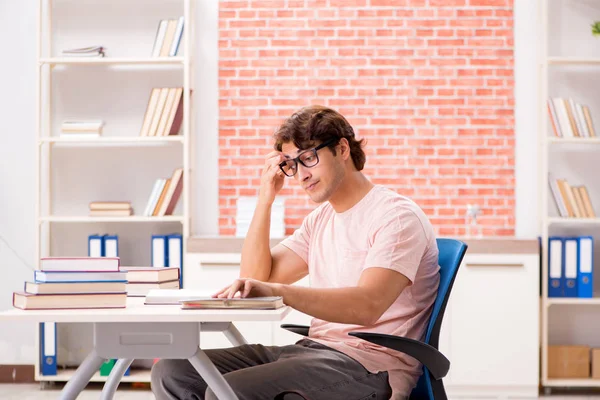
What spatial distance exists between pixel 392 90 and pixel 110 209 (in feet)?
6.01

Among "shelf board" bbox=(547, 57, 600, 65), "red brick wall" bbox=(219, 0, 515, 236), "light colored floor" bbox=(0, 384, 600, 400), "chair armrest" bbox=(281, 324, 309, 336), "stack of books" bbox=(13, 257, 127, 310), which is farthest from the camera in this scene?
"red brick wall" bbox=(219, 0, 515, 236)

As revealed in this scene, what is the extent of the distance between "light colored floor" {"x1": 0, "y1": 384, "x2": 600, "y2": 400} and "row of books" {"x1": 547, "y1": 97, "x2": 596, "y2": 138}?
57.7 inches

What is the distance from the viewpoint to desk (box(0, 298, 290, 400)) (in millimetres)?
1701

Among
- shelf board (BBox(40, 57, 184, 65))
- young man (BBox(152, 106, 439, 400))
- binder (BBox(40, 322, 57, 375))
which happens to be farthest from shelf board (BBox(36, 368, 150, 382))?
young man (BBox(152, 106, 439, 400))

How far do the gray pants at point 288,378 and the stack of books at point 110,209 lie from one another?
2408mm

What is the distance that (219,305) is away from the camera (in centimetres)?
178

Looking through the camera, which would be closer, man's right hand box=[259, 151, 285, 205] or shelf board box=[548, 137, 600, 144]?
man's right hand box=[259, 151, 285, 205]

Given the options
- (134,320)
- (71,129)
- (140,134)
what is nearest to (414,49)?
(140,134)

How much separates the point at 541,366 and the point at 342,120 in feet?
8.47

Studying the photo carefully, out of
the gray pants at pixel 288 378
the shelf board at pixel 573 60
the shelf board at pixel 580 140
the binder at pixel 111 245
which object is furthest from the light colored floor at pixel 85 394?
the gray pants at pixel 288 378

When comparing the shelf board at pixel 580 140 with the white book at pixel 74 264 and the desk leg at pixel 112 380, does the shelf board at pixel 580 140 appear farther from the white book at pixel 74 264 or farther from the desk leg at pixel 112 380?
the white book at pixel 74 264

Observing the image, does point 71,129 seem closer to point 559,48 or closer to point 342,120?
point 342,120

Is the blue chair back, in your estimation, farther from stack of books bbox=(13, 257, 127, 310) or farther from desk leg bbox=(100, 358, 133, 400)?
desk leg bbox=(100, 358, 133, 400)

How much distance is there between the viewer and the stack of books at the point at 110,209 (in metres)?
4.40
